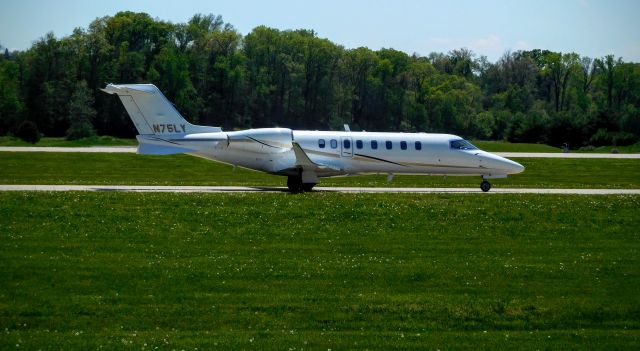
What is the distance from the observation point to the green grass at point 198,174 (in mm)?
43875

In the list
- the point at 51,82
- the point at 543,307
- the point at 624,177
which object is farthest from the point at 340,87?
the point at 543,307

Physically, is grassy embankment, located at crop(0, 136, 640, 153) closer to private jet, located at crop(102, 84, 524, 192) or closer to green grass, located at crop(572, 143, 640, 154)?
green grass, located at crop(572, 143, 640, 154)

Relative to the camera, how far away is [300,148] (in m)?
34.9

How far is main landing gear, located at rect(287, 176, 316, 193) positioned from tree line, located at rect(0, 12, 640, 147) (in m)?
48.1

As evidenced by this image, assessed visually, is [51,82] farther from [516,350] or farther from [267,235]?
[516,350]

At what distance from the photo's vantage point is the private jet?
118 feet

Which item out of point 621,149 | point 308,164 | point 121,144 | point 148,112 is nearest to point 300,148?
point 308,164

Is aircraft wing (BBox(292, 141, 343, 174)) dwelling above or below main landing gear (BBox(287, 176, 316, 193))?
above

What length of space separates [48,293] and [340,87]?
8219cm

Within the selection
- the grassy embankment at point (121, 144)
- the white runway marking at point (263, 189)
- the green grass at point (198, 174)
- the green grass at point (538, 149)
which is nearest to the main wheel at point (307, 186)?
the white runway marking at point (263, 189)

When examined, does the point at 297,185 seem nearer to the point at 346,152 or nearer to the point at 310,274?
the point at 346,152

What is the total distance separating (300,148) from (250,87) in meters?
60.8

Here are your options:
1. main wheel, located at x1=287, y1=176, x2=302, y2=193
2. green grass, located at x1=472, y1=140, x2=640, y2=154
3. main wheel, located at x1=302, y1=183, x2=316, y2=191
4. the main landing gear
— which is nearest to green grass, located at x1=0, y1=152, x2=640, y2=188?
main wheel, located at x1=302, y1=183, x2=316, y2=191

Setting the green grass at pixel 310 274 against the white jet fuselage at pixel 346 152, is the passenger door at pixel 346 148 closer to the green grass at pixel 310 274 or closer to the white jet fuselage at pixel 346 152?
the white jet fuselage at pixel 346 152
